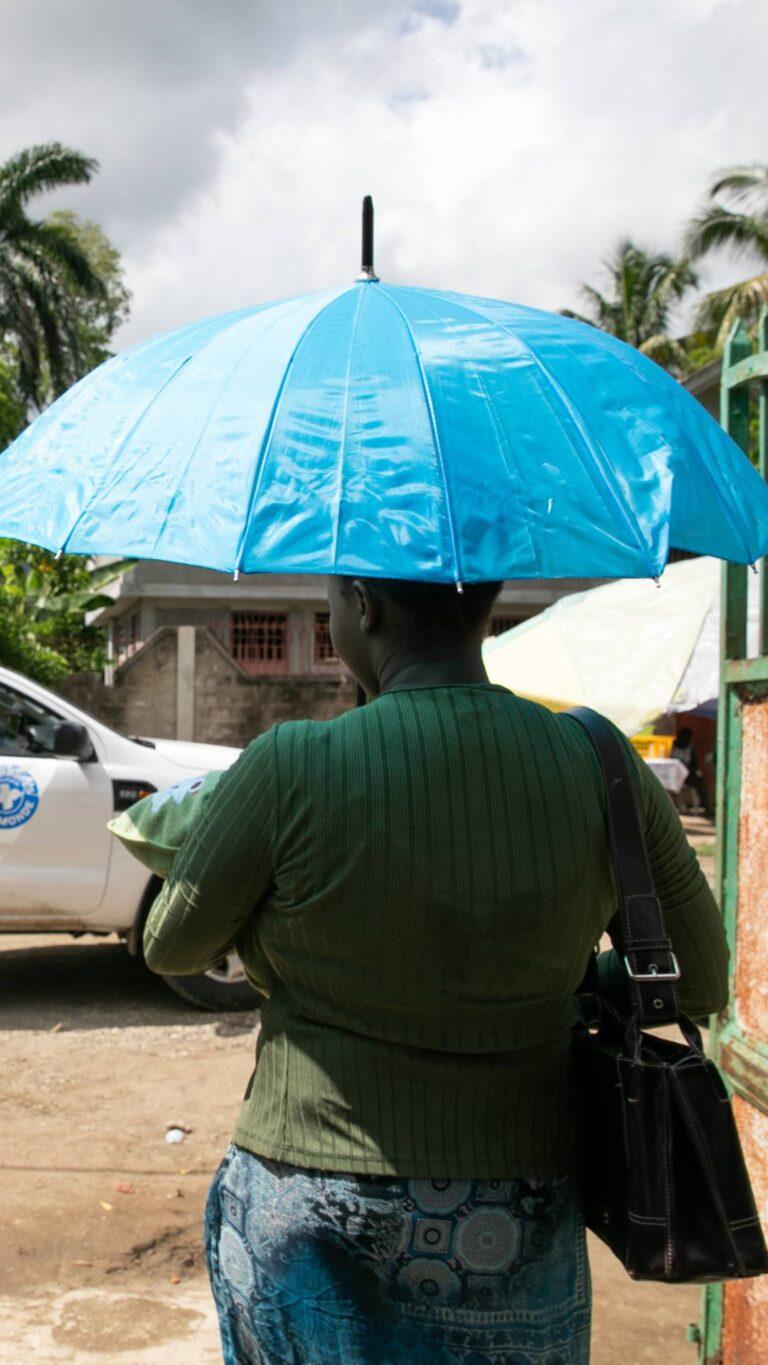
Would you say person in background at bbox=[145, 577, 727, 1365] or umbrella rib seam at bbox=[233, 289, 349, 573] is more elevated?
umbrella rib seam at bbox=[233, 289, 349, 573]

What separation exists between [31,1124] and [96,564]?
797 inches

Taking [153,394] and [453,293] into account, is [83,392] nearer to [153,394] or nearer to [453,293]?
[153,394]

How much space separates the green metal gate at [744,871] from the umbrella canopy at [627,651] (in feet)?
14.4

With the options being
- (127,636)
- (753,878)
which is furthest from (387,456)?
(127,636)

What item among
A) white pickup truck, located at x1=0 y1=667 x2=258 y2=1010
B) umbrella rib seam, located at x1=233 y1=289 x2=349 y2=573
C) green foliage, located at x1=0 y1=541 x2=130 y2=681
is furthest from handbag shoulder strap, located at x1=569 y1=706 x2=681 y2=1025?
green foliage, located at x1=0 y1=541 x2=130 y2=681

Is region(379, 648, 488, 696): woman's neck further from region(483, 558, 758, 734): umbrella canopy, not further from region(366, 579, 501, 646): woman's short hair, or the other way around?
region(483, 558, 758, 734): umbrella canopy

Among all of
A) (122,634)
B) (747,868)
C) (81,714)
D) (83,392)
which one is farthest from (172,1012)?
(122,634)

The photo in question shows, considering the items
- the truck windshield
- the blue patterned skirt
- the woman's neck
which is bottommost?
the blue patterned skirt

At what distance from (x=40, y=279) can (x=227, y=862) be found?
1016 inches

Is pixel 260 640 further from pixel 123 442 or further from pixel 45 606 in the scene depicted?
pixel 123 442

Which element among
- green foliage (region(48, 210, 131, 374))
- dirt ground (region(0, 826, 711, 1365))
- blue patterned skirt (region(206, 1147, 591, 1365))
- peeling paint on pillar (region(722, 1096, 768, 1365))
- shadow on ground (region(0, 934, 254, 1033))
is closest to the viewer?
blue patterned skirt (region(206, 1147, 591, 1365))

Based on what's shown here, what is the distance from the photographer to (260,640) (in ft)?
84.2

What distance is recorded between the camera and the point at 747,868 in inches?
114

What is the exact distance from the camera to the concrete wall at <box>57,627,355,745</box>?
1597 cm
